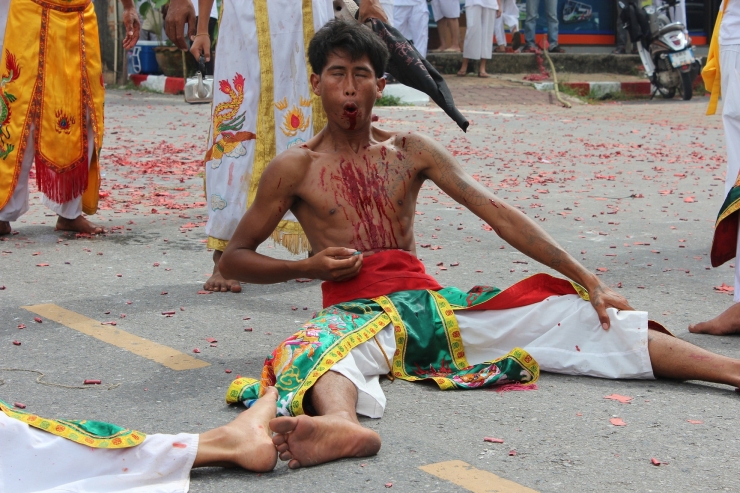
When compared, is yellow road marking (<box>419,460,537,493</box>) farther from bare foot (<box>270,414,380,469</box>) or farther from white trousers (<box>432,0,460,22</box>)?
white trousers (<box>432,0,460,22</box>)

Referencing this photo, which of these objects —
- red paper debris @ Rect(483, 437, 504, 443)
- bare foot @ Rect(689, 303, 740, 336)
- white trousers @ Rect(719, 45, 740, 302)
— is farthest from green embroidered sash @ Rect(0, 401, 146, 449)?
white trousers @ Rect(719, 45, 740, 302)

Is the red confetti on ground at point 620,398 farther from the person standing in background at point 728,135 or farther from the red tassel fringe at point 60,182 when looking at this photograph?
the red tassel fringe at point 60,182

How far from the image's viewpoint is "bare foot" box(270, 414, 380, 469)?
2.59m

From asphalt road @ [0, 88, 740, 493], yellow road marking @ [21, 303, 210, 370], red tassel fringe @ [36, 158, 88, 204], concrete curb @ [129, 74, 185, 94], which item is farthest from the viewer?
concrete curb @ [129, 74, 185, 94]

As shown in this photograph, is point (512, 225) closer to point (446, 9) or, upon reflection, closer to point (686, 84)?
point (686, 84)

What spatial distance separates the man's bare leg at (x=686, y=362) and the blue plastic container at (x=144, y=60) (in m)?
13.8

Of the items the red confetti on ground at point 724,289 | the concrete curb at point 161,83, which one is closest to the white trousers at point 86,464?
the red confetti on ground at point 724,289

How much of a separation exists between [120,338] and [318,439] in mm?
1599

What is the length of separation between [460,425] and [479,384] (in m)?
0.35

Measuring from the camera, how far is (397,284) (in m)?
3.54

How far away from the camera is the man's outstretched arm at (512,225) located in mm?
3414

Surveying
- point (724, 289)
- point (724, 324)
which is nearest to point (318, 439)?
point (724, 324)

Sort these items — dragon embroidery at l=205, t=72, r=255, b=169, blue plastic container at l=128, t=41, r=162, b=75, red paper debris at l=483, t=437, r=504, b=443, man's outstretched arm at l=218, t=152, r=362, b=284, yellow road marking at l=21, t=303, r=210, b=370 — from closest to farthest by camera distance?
red paper debris at l=483, t=437, r=504, b=443, man's outstretched arm at l=218, t=152, r=362, b=284, yellow road marking at l=21, t=303, r=210, b=370, dragon embroidery at l=205, t=72, r=255, b=169, blue plastic container at l=128, t=41, r=162, b=75

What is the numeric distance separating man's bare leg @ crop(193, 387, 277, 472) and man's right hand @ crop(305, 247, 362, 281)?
742mm
